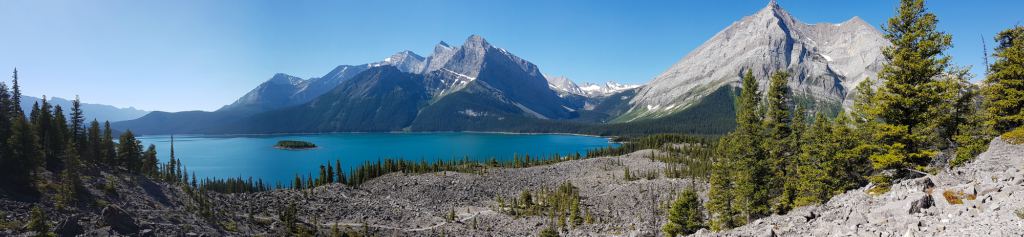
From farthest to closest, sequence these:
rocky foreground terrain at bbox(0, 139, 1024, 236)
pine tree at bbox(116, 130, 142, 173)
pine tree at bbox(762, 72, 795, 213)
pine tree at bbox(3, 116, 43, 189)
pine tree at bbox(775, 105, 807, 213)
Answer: pine tree at bbox(116, 130, 142, 173) < pine tree at bbox(3, 116, 43, 189) < pine tree at bbox(762, 72, 795, 213) < pine tree at bbox(775, 105, 807, 213) < rocky foreground terrain at bbox(0, 139, 1024, 236)

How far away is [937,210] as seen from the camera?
16.7m

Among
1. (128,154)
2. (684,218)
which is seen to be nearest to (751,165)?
(684,218)

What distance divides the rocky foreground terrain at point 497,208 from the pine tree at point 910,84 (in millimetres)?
2454

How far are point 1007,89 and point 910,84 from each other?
8.86 m

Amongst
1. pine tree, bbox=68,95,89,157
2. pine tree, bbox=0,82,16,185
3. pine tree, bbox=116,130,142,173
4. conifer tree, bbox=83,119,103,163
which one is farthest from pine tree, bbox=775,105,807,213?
pine tree, bbox=116,130,142,173

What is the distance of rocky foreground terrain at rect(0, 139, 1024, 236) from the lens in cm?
1658

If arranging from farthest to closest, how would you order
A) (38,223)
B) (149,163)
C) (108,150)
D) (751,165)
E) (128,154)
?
(149,163), (128,154), (108,150), (38,223), (751,165)

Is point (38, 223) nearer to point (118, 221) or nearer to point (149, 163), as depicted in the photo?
point (118, 221)

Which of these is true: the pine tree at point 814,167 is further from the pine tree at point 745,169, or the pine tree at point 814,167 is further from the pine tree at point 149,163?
the pine tree at point 149,163

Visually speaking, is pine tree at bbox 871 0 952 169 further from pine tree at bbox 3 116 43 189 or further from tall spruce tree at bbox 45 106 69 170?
tall spruce tree at bbox 45 106 69 170

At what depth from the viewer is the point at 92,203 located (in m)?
49.7

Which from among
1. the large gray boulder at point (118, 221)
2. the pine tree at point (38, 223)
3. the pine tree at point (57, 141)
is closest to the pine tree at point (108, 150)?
the pine tree at point (57, 141)

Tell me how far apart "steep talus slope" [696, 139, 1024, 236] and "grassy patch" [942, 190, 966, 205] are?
0.09 feet

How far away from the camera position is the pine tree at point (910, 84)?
23969mm
